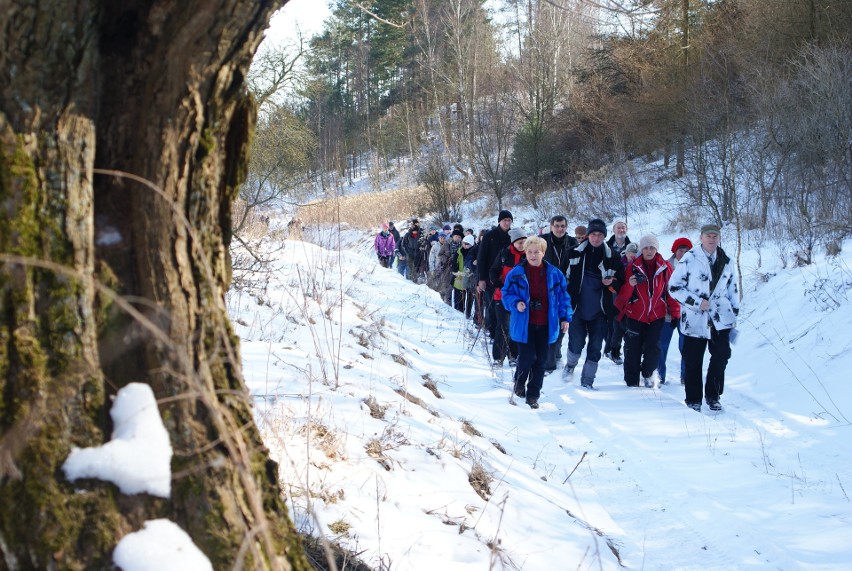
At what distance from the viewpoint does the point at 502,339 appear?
8.80 metres

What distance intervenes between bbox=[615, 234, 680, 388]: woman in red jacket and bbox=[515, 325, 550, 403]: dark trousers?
4.69 ft

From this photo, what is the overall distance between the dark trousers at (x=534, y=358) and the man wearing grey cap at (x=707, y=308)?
145 centimetres

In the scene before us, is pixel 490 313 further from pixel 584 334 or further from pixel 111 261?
pixel 111 261

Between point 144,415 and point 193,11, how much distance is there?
989mm

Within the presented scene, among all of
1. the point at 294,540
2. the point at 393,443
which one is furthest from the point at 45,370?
the point at 393,443

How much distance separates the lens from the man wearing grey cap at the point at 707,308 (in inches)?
261

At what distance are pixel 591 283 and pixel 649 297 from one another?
0.78 m

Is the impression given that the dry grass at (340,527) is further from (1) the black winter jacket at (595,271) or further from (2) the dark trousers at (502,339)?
(1) the black winter jacket at (595,271)

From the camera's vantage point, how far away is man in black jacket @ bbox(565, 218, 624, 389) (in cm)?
813

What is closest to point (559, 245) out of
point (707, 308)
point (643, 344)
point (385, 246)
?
point (643, 344)

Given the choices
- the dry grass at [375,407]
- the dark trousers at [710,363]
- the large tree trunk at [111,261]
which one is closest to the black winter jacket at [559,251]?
the dark trousers at [710,363]

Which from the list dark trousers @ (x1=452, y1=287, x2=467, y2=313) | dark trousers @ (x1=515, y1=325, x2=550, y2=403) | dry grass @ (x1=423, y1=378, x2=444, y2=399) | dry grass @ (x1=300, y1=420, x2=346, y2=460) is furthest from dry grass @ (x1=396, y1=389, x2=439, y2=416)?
dark trousers @ (x1=452, y1=287, x2=467, y2=313)

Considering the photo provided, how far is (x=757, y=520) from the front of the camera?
4070 millimetres

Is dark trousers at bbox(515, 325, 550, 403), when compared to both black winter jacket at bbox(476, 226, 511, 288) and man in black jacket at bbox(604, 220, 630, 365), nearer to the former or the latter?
man in black jacket at bbox(604, 220, 630, 365)
